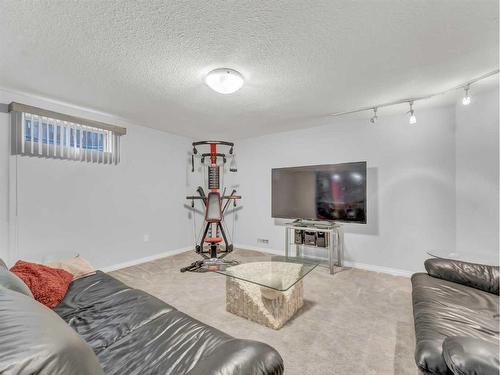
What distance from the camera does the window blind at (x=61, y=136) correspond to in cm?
258

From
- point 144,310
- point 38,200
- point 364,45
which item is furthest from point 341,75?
point 38,200

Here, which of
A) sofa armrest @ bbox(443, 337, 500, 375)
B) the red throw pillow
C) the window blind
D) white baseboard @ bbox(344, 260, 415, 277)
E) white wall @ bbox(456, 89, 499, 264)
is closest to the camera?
sofa armrest @ bbox(443, 337, 500, 375)

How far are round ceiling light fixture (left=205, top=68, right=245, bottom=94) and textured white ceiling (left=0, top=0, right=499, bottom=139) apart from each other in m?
0.07

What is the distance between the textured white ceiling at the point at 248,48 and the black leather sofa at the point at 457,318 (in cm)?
167

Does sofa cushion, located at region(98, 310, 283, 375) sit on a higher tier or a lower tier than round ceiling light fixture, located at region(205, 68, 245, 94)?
lower

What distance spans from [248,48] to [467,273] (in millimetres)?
2358

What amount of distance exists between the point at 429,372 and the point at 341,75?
213cm

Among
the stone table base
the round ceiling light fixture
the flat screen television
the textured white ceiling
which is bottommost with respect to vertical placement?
the stone table base

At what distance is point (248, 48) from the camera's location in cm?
170

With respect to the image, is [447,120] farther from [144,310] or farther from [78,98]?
[78,98]

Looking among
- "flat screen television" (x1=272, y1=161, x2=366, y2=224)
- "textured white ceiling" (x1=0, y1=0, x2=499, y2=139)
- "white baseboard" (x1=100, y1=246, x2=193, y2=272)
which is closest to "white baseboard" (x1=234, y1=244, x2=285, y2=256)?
"flat screen television" (x1=272, y1=161, x2=366, y2=224)

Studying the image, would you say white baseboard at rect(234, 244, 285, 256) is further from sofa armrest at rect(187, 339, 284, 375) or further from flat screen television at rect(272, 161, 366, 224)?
sofa armrest at rect(187, 339, 284, 375)

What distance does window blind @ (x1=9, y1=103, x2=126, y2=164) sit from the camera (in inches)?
101

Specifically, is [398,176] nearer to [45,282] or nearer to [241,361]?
[241,361]
